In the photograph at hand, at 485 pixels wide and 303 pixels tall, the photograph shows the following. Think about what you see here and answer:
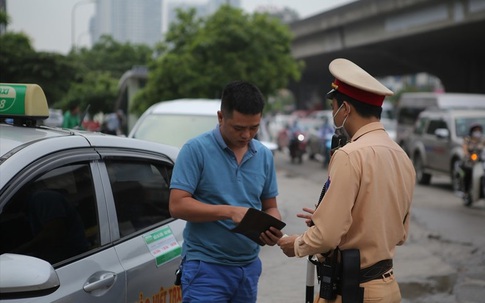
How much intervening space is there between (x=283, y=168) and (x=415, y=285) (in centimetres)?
1734

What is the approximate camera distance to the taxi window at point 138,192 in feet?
13.0

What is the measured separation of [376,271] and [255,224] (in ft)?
1.92

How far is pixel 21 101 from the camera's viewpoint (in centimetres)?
390

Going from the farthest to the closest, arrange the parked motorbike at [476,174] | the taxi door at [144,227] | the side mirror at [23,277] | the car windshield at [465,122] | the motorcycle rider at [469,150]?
the car windshield at [465,122], the motorcycle rider at [469,150], the parked motorbike at [476,174], the taxi door at [144,227], the side mirror at [23,277]

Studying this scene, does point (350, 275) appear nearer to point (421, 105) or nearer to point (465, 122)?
point (465, 122)

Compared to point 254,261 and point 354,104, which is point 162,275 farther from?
point 354,104

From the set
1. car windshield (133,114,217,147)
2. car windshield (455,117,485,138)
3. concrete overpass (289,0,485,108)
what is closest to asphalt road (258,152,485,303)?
car windshield (133,114,217,147)

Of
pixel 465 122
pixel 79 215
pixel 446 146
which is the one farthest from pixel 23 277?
pixel 465 122

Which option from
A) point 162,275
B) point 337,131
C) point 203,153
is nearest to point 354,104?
point 337,131

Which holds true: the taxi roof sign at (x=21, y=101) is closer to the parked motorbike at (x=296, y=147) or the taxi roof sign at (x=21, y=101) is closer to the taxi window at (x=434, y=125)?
the taxi window at (x=434, y=125)

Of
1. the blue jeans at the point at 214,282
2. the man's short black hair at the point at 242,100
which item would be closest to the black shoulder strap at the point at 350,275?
the blue jeans at the point at 214,282

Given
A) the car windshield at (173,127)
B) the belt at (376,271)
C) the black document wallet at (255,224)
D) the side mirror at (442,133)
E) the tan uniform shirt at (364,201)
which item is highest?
the tan uniform shirt at (364,201)

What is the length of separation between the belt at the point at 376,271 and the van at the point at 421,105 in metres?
19.1

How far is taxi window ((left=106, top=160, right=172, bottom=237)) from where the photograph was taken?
397 centimetres
